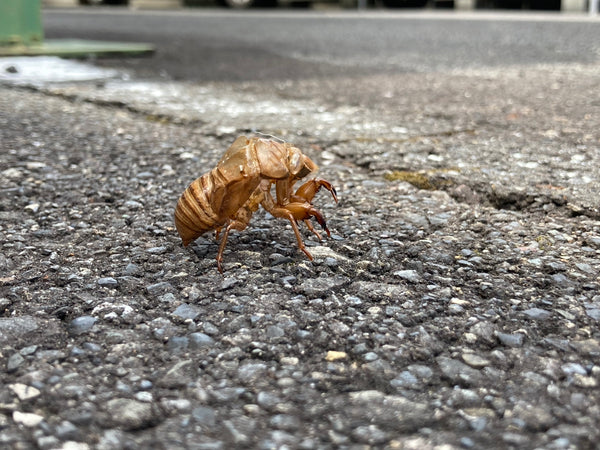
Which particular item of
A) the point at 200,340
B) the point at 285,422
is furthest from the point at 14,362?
the point at 285,422

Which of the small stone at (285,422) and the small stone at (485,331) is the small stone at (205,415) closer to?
the small stone at (285,422)

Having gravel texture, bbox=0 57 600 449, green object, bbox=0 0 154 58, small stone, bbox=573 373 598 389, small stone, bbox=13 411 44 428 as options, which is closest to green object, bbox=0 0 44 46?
green object, bbox=0 0 154 58

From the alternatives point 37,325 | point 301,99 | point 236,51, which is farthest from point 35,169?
point 236,51

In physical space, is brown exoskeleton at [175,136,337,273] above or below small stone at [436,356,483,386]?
above

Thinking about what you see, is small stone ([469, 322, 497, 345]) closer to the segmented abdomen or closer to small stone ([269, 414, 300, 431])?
small stone ([269, 414, 300, 431])

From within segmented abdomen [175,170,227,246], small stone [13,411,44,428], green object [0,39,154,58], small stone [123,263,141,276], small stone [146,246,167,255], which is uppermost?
green object [0,39,154,58]

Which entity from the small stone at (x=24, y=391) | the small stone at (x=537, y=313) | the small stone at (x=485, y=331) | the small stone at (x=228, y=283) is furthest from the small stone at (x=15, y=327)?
the small stone at (x=537, y=313)

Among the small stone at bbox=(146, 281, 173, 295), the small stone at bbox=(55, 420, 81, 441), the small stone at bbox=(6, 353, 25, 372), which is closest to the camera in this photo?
the small stone at bbox=(55, 420, 81, 441)

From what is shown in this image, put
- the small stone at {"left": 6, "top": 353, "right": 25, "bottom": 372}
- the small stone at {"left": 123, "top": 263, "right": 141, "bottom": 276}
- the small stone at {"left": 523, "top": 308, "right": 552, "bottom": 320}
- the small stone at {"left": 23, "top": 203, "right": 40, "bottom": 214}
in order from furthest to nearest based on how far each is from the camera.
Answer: the small stone at {"left": 23, "top": 203, "right": 40, "bottom": 214}
the small stone at {"left": 123, "top": 263, "right": 141, "bottom": 276}
the small stone at {"left": 523, "top": 308, "right": 552, "bottom": 320}
the small stone at {"left": 6, "top": 353, "right": 25, "bottom": 372}
